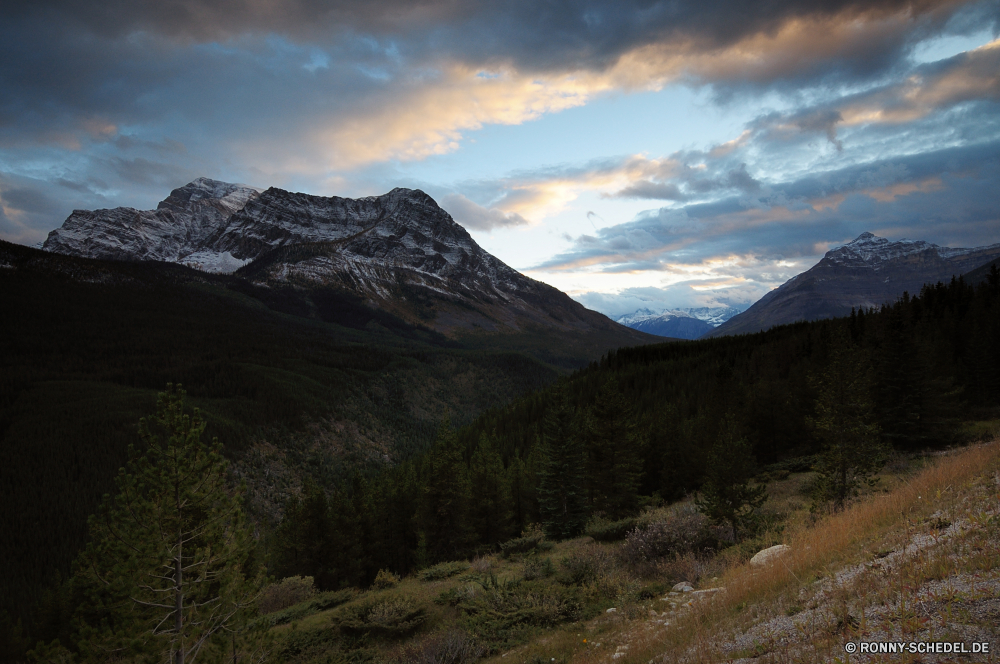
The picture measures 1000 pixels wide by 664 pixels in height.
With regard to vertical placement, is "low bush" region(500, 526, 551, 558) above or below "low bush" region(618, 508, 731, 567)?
below

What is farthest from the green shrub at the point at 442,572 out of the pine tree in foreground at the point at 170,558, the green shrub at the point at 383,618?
the pine tree in foreground at the point at 170,558

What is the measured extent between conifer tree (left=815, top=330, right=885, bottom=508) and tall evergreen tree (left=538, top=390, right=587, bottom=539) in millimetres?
15996

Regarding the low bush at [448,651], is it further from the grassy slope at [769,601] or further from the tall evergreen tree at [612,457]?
the tall evergreen tree at [612,457]

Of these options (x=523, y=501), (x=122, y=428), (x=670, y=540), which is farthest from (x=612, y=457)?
(x=122, y=428)

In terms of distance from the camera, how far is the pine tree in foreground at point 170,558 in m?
12.7

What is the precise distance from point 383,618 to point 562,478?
18.3 meters

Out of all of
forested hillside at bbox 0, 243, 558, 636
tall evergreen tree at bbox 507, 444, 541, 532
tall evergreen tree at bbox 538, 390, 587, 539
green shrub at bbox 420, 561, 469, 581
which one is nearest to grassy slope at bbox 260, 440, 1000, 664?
green shrub at bbox 420, 561, 469, 581

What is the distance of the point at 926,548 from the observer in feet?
22.6

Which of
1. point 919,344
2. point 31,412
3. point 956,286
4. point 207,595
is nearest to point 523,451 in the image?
point 919,344

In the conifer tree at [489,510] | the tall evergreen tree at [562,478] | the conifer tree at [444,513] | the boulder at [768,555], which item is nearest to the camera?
the boulder at [768,555]

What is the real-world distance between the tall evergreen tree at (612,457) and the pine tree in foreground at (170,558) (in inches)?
988

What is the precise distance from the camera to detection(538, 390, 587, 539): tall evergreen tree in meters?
31.2

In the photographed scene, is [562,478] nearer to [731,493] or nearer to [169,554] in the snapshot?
[731,493]

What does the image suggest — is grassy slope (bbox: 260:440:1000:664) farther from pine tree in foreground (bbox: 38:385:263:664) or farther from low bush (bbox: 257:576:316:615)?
low bush (bbox: 257:576:316:615)
